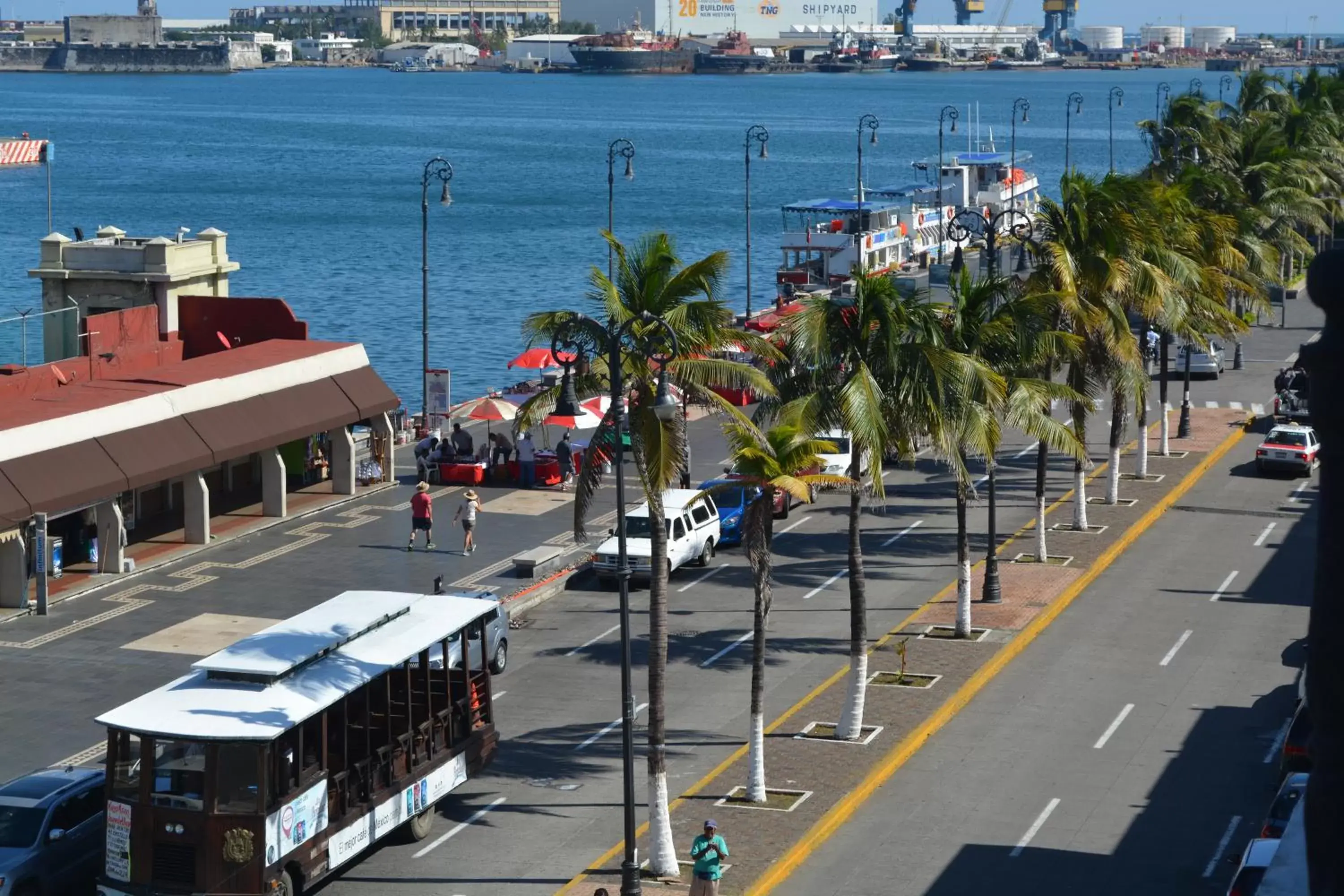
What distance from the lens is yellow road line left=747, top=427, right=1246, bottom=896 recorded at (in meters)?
25.0

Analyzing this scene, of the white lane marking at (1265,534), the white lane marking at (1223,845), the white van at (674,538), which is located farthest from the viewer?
the white lane marking at (1265,534)

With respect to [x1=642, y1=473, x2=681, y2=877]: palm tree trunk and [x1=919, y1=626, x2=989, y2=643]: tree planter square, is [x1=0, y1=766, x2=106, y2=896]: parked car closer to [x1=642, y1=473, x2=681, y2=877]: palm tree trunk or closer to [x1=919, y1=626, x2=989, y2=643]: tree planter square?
[x1=642, y1=473, x2=681, y2=877]: palm tree trunk

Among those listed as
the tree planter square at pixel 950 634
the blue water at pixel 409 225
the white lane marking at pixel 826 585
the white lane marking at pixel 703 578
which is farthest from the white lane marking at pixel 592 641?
the blue water at pixel 409 225

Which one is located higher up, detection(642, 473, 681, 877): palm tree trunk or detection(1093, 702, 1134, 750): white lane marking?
detection(642, 473, 681, 877): palm tree trunk

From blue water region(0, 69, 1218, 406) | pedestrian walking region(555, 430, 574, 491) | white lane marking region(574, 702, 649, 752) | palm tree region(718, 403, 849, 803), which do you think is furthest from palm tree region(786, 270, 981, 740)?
blue water region(0, 69, 1218, 406)

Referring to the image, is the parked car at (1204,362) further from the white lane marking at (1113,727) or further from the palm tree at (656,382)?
the palm tree at (656,382)

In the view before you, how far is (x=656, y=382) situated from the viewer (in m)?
24.8

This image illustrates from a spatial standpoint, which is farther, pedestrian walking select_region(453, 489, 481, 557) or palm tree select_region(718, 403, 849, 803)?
pedestrian walking select_region(453, 489, 481, 557)

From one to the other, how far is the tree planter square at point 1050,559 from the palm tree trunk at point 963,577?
664cm

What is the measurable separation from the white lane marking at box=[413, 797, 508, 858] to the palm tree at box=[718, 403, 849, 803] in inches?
143

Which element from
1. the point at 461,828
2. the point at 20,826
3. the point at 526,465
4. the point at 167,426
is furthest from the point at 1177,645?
the point at 167,426

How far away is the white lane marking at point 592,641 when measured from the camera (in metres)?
35.3

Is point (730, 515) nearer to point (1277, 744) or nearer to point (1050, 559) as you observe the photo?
point (1050, 559)

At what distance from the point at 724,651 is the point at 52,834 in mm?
14743
